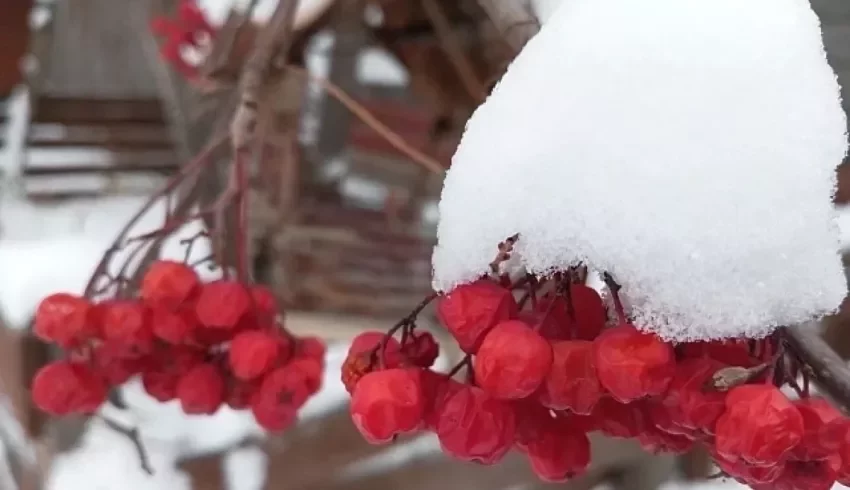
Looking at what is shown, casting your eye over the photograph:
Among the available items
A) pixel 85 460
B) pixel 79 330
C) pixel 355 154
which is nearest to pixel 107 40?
pixel 355 154

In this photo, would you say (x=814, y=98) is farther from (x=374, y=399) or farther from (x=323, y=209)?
(x=323, y=209)

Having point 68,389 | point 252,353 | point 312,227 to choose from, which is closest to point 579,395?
point 252,353

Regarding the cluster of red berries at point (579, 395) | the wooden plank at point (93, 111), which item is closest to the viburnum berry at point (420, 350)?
the cluster of red berries at point (579, 395)

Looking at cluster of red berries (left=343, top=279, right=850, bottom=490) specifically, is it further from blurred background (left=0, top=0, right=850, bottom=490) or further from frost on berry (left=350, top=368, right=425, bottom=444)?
blurred background (left=0, top=0, right=850, bottom=490)

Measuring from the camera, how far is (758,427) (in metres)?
0.24

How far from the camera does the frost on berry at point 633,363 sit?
25cm

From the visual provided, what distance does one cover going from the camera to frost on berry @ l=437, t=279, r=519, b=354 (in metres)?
0.28

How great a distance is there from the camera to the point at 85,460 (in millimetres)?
655

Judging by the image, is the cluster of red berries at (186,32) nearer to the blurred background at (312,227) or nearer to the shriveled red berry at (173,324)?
the blurred background at (312,227)

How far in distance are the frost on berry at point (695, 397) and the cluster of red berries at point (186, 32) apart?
0.70 metres

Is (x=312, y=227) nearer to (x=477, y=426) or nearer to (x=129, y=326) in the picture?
(x=129, y=326)

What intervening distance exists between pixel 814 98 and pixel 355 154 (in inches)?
41.6

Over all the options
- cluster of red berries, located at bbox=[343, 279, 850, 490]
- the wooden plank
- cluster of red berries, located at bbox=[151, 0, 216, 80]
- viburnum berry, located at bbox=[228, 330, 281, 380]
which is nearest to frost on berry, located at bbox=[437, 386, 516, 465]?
cluster of red berries, located at bbox=[343, 279, 850, 490]

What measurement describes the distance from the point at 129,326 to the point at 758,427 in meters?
0.28
